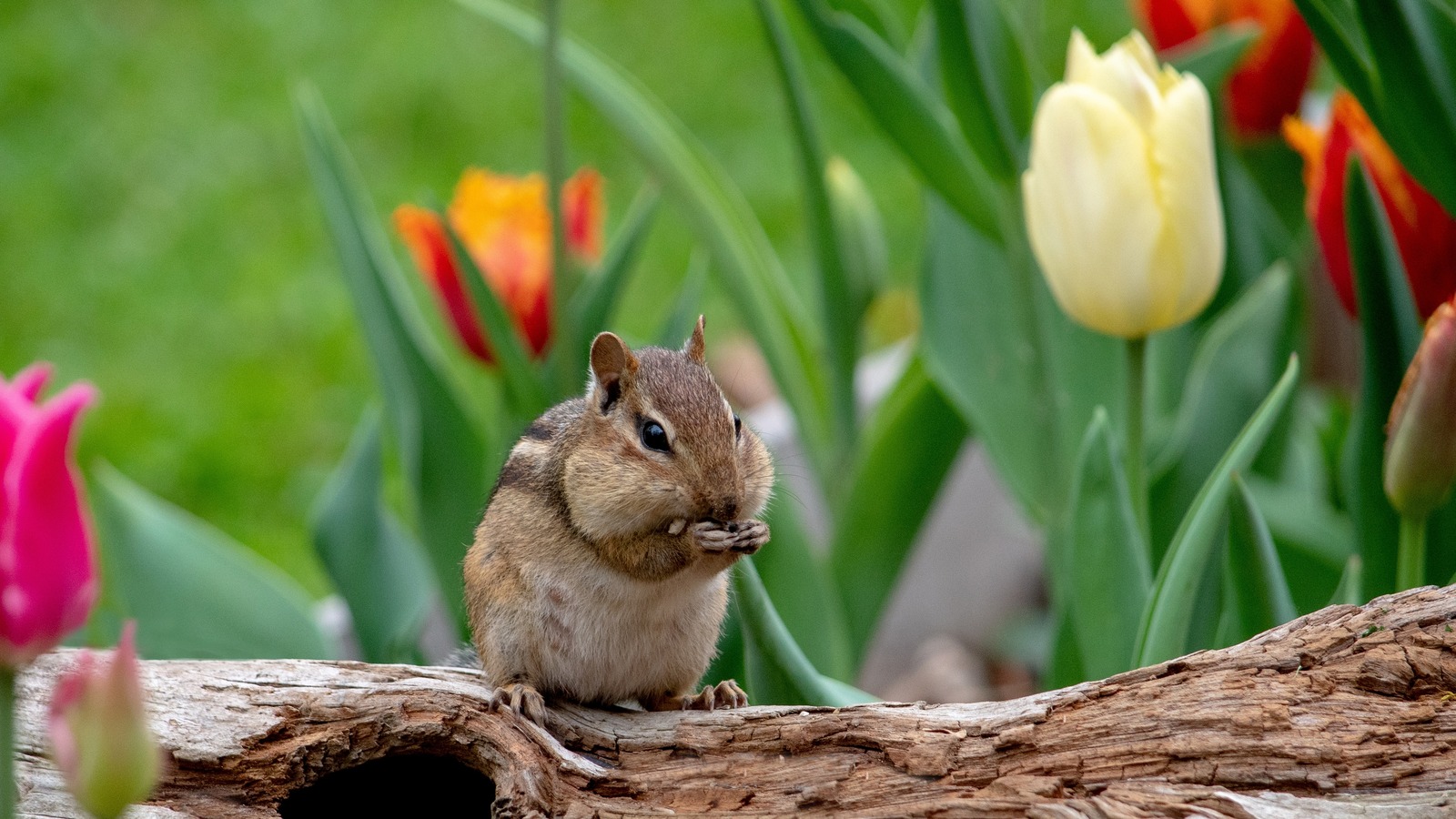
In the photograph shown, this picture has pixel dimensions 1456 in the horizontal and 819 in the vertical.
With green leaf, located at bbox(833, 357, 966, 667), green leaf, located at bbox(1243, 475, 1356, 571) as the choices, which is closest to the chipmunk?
green leaf, located at bbox(833, 357, 966, 667)

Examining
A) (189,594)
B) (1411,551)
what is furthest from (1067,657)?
(189,594)

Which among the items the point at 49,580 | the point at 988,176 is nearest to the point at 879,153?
the point at 988,176

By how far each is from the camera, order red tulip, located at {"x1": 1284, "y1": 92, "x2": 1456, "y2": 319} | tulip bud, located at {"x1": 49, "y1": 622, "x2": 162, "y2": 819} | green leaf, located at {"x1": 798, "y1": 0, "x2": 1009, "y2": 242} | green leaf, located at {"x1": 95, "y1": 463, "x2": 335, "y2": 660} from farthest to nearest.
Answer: green leaf, located at {"x1": 95, "y1": 463, "x2": 335, "y2": 660} → green leaf, located at {"x1": 798, "y1": 0, "x2": 1009, "y2": 242} → red tulip, located at {"x1": 1284, "y1": 92, "x2": 1456, "y2": 319} → tulip bud, located at {"x1": 49, "y1": 622, "x2": 162, "y2": 819}

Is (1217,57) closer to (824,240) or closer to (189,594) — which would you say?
(824,240)

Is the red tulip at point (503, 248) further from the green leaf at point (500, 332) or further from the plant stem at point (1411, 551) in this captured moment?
the plant stem at point (1411, 551)

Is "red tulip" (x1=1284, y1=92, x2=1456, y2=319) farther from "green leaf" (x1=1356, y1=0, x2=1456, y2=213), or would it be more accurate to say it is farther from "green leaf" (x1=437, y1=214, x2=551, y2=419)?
"green leaf" (x1=437, y1=214, x2=551, y2=419)

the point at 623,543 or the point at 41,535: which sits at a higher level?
the point at 623,543

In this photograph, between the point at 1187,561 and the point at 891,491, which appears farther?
the point at 891,491
